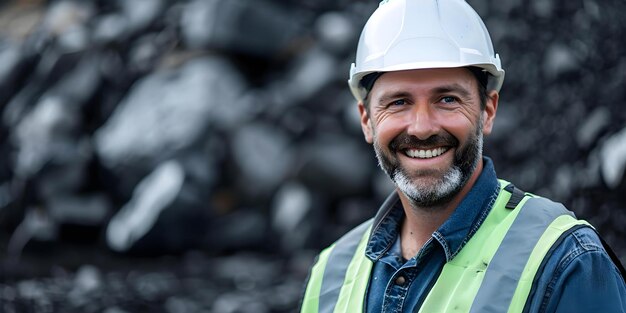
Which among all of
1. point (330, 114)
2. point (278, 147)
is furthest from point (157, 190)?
point (330, 114)

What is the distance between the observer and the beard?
1.33 metres

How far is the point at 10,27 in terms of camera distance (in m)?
4.74

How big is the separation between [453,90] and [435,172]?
0.13 metres

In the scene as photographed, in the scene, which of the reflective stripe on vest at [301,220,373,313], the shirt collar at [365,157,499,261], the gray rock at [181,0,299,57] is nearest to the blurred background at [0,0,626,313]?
the gray rock at [181,0,299,57]

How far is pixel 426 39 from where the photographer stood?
1366 mm

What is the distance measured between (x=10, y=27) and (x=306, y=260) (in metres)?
2.37

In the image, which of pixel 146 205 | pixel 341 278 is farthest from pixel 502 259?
pixel 146 205

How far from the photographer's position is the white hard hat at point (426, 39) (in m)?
1.34

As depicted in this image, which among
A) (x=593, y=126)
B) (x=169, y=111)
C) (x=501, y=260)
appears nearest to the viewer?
(x=501, y=260)

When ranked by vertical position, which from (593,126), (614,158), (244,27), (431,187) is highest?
(244,27)

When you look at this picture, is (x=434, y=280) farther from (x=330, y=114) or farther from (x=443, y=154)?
(x=330, y=114)

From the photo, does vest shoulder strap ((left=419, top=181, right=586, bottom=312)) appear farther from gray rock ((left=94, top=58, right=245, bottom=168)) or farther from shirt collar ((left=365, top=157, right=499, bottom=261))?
gray rock ((left=94, top=58, right=245, bottom=168))

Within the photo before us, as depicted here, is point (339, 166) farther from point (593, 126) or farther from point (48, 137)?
point (48, 137)

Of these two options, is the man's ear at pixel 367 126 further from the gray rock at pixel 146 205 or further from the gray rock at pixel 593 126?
the gray rock at pixel 593 126
